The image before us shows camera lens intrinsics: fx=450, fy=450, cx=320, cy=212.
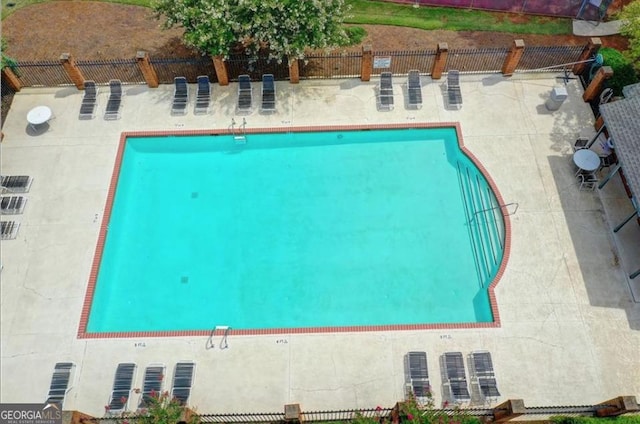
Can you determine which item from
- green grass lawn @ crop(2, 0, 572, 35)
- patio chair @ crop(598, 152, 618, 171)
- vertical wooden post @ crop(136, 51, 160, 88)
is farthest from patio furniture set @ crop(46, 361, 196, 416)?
green grass lawn @ crop(2, 0, 572, 35)

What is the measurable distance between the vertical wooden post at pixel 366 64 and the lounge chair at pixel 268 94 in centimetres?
439

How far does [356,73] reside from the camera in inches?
889

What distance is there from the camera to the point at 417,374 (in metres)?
15.5

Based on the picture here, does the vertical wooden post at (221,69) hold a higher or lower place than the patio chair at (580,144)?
higher

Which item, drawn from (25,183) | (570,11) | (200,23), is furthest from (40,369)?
(570,11)

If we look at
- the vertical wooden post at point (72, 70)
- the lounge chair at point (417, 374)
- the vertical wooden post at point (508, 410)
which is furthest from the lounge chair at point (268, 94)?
the vertical wooden post at point (508, 410)

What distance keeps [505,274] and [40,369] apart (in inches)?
689

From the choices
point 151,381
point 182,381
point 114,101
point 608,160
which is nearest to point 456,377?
point 182,381

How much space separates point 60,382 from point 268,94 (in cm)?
1471

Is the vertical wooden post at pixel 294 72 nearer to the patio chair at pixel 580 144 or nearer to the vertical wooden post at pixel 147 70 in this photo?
the vertical wooden post at pixel 147 70

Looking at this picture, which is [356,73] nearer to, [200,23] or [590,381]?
[200,23]

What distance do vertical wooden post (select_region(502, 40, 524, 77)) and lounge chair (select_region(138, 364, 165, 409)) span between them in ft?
66.2

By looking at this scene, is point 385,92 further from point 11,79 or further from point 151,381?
point 11,79

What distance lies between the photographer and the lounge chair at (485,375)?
1518cm
